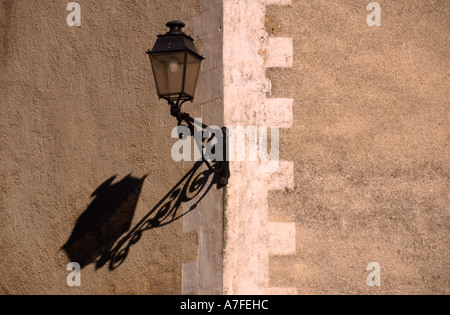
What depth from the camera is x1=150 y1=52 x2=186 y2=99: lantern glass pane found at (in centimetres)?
434

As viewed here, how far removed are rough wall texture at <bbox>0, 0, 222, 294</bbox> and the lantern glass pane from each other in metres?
0.62

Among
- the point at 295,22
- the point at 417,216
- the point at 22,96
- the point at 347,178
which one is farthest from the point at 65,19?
the point at 417,216

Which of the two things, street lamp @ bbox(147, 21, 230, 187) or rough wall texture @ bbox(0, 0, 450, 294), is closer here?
street lamp @ bbox(147, 21, 230, 187)

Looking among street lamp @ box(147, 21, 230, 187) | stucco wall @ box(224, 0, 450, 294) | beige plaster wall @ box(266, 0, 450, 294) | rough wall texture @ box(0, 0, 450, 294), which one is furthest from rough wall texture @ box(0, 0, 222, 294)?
beige plaster wall @ box(266, 0, 450, 294)

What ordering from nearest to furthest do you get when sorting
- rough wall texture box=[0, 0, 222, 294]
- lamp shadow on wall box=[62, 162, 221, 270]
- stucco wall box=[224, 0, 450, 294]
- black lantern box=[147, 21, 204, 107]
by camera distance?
black lantern box=[147, 21, 204, 107], stucco wall box=[224, 0, 450, 294], lamp shadow on wall box=[62, 162, 221, 270], rough wall texture box=[0, 0, 222, 294]

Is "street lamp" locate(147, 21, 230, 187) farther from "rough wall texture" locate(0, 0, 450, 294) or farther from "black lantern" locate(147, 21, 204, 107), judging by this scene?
"rough wall texture" locate(0, 0, 450, 294)

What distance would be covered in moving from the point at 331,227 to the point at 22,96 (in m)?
2.78

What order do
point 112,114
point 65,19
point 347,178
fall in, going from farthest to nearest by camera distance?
point 65,19
point 112,114
point 347,178

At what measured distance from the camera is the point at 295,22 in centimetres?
486

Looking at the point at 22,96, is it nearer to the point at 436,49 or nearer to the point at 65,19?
the point at 65,19

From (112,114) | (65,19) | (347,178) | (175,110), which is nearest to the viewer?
(175,110)

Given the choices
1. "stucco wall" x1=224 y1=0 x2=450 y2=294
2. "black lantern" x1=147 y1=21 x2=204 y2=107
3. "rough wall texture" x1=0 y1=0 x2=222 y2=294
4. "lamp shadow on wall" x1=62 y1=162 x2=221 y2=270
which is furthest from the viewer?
"rough wall texture" x1=0 y1=0 x2=222 y2=294

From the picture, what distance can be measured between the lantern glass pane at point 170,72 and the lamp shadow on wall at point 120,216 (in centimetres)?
62

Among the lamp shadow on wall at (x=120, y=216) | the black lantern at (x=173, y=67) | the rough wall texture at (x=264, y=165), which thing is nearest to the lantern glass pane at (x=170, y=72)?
the black lantern at (x=173, y=67)
